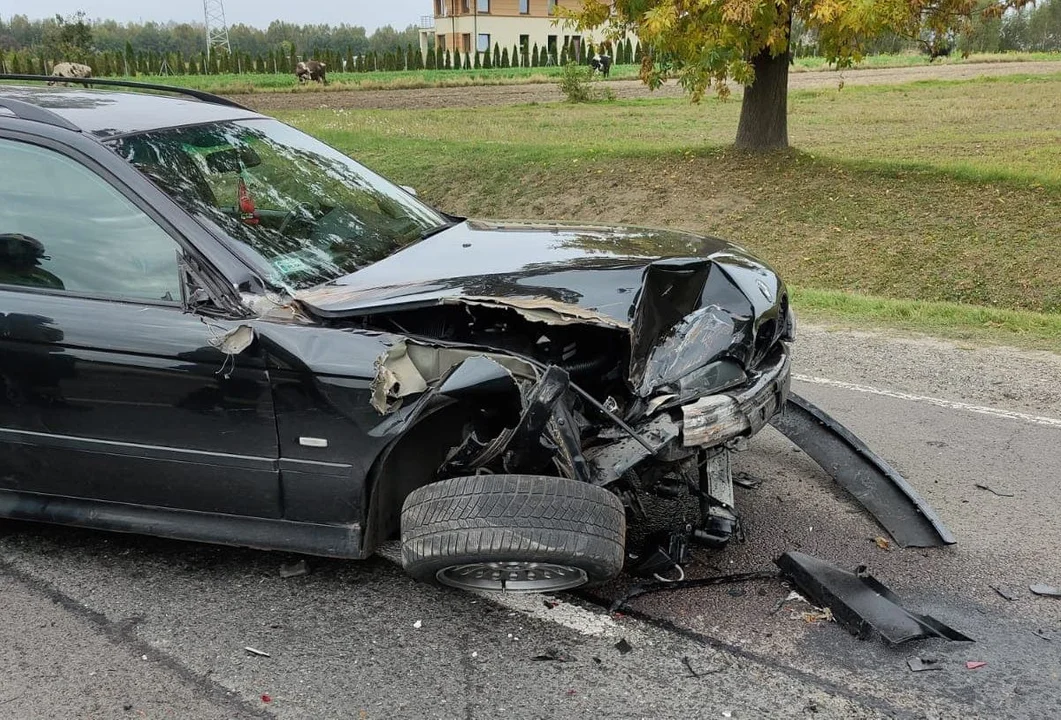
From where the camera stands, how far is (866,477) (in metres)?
4.14

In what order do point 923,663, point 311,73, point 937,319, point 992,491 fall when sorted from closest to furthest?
point 923,663 < point 992,491 < point 937,319 < point 311,73

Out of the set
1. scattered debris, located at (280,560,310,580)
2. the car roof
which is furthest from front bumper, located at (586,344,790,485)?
the car roof

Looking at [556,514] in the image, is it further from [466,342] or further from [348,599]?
[348,599]

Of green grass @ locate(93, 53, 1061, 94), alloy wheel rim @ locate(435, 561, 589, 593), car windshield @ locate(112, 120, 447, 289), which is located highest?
green grass @ locate(93, 53, 1061, 94)

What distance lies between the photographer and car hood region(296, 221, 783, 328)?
10.6ft

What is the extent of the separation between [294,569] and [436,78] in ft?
151

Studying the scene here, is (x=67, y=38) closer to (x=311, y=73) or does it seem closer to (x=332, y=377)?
(x=311, y=73)

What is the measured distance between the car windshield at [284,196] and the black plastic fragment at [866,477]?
6.60 feet

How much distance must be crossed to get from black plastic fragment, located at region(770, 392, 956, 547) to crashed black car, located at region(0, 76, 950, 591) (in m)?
0.68

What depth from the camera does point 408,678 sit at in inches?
117

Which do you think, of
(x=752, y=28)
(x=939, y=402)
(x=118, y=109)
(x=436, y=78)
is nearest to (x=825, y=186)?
(x=752, y=28)

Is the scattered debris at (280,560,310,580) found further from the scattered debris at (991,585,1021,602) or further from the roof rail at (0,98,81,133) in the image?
the scattered debris at (991,585,1021,602)

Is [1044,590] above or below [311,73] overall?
below

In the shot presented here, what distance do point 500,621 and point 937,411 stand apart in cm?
334
